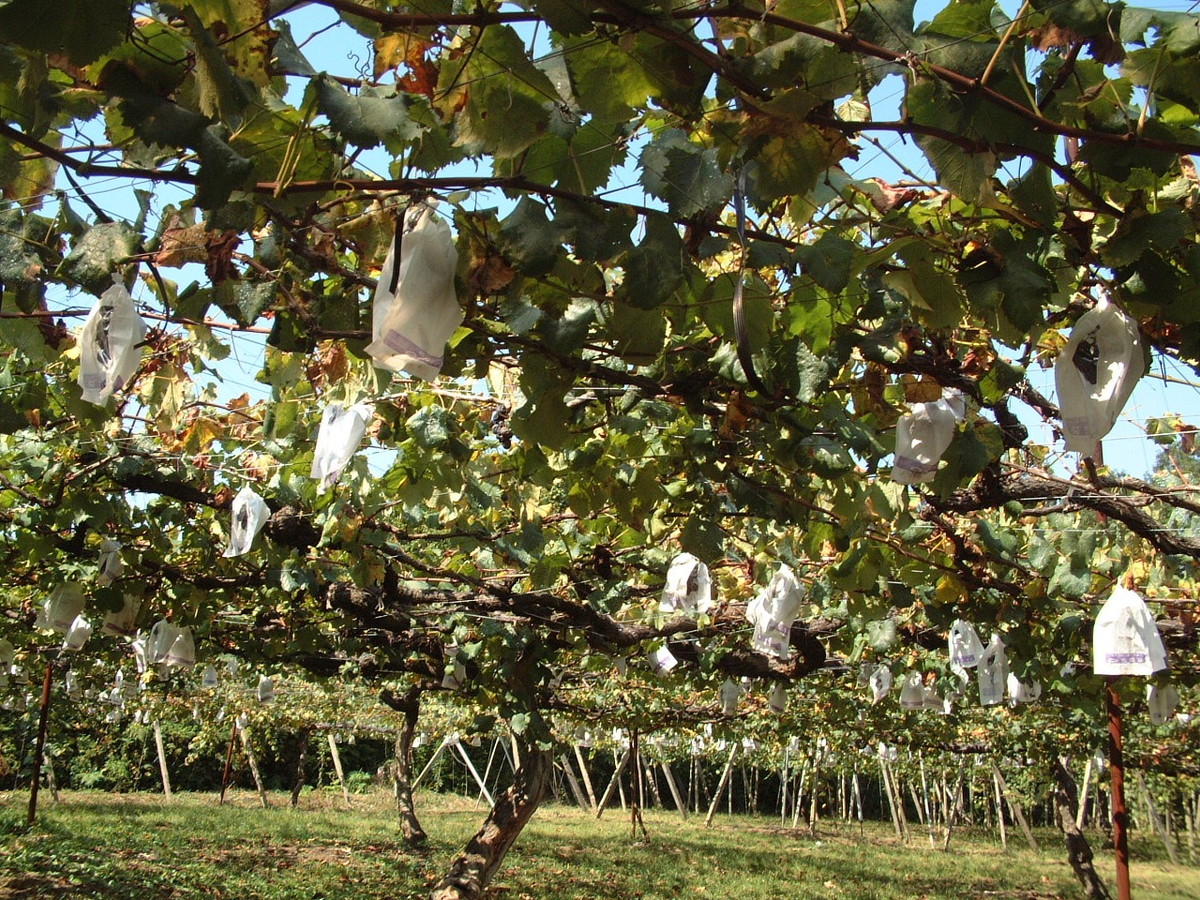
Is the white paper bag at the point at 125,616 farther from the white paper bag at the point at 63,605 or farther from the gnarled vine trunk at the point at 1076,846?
the gnarled vine trunk at the point at 1076,846

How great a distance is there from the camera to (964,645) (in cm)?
538

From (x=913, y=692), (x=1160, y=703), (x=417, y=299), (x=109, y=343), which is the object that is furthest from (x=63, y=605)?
(x=1160, y=703)

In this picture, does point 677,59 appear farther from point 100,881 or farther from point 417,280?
point 100,881

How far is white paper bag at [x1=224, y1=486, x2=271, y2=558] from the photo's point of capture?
3.64 metres

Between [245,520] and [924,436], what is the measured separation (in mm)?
2555

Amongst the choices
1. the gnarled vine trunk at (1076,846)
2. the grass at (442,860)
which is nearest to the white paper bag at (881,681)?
the grass at (442,860)

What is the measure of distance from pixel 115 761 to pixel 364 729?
6019 millimetres

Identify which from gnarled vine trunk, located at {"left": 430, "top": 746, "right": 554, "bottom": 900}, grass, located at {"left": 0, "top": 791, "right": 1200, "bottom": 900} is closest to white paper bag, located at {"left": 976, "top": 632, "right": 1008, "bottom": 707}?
gnarled vine trunk, located at {"left": 430, "top": 746, "right": 554, "bottom": 900}

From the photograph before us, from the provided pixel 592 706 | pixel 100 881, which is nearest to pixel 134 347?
pixel 100 881

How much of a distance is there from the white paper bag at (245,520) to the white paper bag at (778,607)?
2262 millimetres

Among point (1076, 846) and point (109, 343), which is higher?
point (109, 343)

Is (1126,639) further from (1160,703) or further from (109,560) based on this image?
(109,560)

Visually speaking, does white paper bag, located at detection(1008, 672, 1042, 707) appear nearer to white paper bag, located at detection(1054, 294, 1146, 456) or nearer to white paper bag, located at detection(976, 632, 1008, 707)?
white paper bag, located at detection(976, 632, 1008, 707)

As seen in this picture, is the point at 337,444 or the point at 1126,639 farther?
the point at 1126,639
